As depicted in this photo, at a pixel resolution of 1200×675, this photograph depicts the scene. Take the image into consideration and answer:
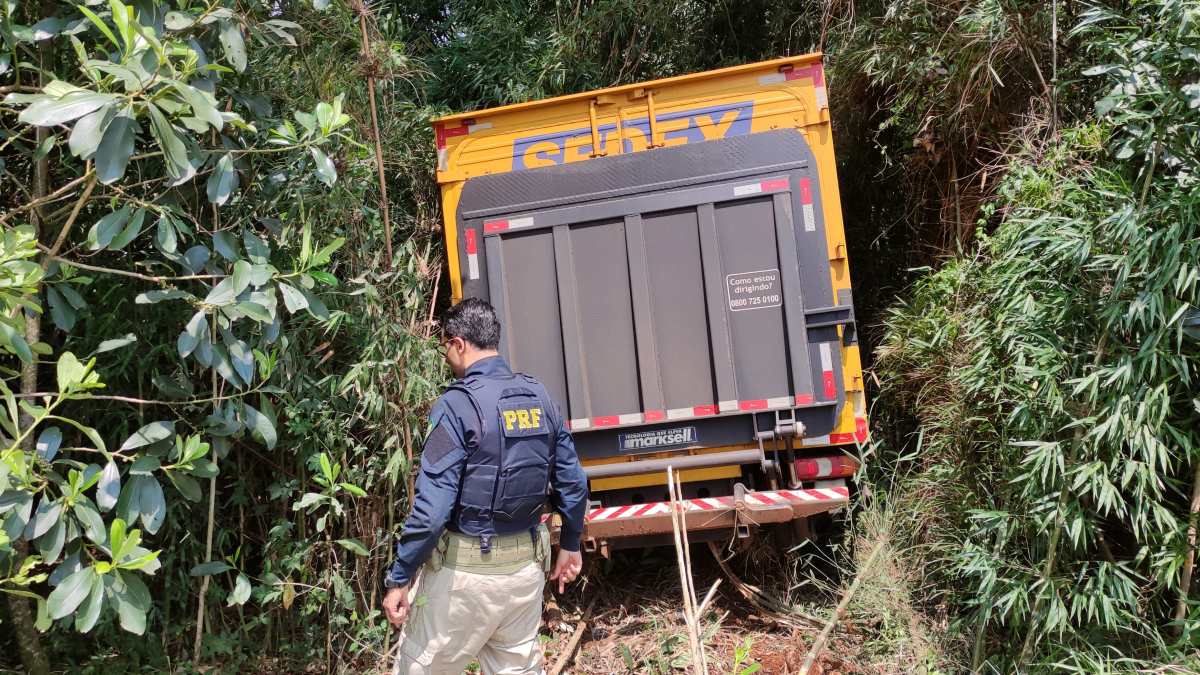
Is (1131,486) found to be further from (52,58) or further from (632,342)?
(52,58)

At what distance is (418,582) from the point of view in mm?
2832

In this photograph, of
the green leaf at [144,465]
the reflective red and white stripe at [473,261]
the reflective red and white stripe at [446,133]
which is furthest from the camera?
the reflective red and white stripe at [446,133]

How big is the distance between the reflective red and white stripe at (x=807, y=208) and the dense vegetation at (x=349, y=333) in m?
0.79

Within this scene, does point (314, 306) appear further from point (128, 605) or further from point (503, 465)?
point (128, 605)

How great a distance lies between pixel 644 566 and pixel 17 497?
326 centimetres

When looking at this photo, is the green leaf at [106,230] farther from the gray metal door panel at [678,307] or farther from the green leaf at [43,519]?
the gray metal door panel at [678,307]

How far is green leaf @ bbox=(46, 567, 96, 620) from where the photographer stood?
236 cm

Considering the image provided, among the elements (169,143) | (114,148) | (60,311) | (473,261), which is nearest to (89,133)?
(114,148)

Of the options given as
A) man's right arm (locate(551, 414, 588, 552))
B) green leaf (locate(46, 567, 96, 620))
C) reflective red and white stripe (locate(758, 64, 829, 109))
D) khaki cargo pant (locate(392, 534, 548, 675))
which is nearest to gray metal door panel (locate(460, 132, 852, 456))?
reflective red and white stripe (locate(758, 64, 829, 109))

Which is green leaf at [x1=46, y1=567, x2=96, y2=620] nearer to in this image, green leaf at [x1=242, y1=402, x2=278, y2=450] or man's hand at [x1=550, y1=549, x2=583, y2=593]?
green leaf at [x1=242, y1=402, x2=278, y2=450]

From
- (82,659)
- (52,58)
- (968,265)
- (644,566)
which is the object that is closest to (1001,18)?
(968,265)

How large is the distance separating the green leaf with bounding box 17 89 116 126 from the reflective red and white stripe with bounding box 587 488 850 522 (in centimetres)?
262

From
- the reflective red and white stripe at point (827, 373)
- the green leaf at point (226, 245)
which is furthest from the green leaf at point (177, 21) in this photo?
the reflective red and white stripe at point (827, 373)

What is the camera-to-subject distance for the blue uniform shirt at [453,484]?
8.59ft
